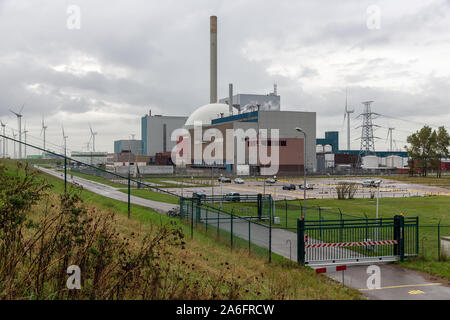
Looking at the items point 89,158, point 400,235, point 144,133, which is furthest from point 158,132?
point 400,235

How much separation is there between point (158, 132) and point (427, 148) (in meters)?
107

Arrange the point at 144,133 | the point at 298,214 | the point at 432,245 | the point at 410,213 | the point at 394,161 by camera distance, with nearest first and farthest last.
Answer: the point at 432,245 → the point at 298,214 → the point at 410,213 → the point at 394,161 → the point at 144,133

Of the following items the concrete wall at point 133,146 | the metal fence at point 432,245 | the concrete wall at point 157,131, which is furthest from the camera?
the concrete wall at point 133,146

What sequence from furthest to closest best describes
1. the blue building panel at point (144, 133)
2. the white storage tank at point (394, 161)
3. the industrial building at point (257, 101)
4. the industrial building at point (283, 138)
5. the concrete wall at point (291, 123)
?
the blue building panel at point (144, 133) < the industrial building at point (257, 101) < the white storage tank at point (394, 161) < the concrete wall at point (291, 123) < the industrial building at point (283, 138)

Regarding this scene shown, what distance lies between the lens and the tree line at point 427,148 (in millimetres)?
106875

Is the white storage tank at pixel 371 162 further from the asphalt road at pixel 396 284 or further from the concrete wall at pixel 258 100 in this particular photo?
the asphalt road at pixel 396 284

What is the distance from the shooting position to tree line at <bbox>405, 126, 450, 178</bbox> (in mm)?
106875

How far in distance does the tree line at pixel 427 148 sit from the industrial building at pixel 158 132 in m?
96.8

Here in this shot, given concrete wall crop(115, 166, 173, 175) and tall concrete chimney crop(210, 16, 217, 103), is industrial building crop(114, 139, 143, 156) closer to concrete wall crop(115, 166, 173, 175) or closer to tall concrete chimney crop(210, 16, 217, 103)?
concrete wall crop(115, 166, 173, 175)

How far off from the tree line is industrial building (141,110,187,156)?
96771mm

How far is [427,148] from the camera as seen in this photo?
10794 centimetres
